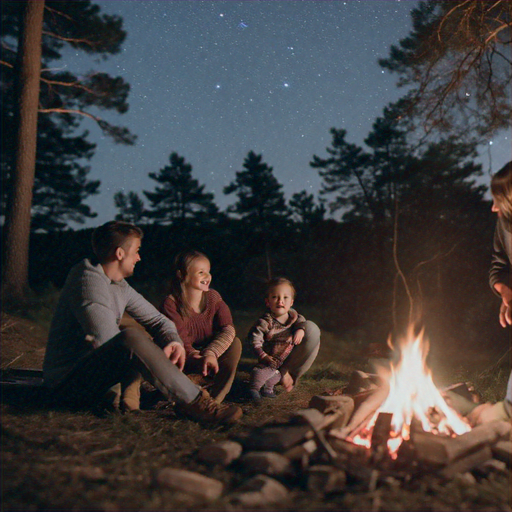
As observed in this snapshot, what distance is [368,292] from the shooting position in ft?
48.5

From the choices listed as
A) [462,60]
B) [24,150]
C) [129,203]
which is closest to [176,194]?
[129,203]

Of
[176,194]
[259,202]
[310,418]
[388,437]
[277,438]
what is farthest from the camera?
[176,194]

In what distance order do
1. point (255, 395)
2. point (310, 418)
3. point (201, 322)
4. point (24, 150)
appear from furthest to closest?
point (24, 150), point (201, 322), point (255, 395), point (310, 418)

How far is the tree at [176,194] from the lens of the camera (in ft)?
Answer: 87.1

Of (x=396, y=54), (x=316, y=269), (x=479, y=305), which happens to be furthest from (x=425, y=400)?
(x=316, y=269)

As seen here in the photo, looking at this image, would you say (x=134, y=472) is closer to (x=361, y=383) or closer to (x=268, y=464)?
(x=268, y=464)

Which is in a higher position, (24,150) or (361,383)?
Answer: (24,150)

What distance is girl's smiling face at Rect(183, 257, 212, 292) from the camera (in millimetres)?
4445

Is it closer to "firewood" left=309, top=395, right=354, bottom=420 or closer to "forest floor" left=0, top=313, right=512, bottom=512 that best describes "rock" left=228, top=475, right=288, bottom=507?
"forest floor" left=0, top=313, right=512, bottom=512

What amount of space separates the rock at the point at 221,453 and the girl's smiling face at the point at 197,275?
181cm

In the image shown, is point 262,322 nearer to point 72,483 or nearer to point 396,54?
point 72,483

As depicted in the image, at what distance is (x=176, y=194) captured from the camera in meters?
27.0

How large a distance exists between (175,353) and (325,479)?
1616 mm

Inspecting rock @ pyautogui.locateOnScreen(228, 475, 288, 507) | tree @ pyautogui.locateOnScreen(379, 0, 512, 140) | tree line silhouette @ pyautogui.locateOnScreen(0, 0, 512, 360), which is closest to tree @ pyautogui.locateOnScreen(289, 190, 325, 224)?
tree line silhouette @ pyautogui.locateOnScreen(0, 0, 512, 360)
